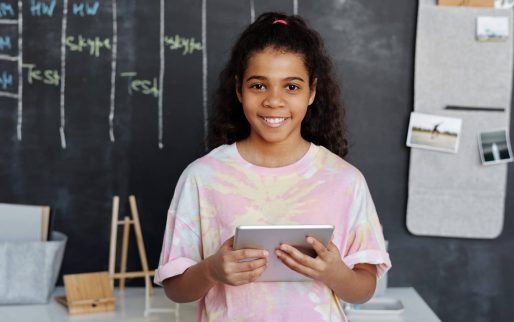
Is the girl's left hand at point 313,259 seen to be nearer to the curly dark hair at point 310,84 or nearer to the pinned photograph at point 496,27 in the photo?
the curly dark hair at point 310,84

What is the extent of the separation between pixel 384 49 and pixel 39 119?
3.38ft

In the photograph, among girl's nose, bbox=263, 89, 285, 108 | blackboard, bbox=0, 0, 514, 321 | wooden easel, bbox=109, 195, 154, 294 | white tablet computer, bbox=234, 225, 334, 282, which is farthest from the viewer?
blackboard, bbox=0, 0, 514, 321

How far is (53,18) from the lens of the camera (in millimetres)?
2230

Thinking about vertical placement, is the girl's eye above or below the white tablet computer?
above

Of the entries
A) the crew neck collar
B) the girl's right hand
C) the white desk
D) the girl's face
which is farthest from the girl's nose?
the white desk

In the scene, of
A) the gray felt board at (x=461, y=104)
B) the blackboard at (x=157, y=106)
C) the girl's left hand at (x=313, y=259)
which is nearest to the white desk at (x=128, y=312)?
the blackboard at (x=157, y=106)

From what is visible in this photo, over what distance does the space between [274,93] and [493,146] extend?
1.16 meters

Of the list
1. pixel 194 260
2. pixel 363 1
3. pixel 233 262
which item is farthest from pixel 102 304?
pixel 363 1

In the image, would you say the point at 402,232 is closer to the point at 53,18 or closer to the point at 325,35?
the point at 325,35

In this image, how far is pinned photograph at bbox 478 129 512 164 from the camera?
2189 millimetres

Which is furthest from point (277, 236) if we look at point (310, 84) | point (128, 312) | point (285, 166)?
point (128, 312)

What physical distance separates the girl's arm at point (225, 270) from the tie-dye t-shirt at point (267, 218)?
0.11 feet

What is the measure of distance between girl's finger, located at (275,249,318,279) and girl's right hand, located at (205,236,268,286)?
22 mm

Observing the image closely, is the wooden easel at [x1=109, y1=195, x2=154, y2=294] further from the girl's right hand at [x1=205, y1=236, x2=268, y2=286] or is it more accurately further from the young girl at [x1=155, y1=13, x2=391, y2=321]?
the girl's right hand at [x1=205, y1=236, x2=268, y2=286]
